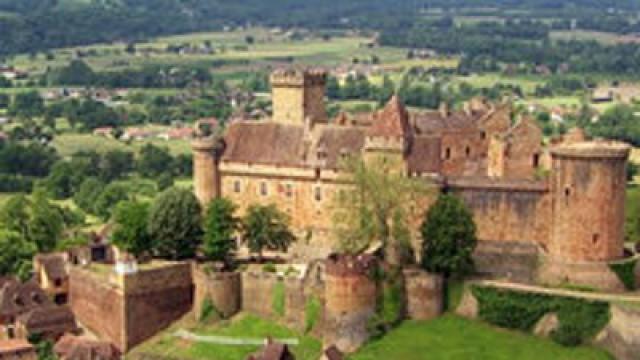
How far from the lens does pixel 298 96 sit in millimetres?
80812

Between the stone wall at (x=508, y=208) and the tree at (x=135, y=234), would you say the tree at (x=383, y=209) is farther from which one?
the tree at (x=135, y=234)

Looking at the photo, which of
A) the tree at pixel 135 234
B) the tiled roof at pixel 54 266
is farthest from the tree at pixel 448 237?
the tiled roof at pixel 54 266

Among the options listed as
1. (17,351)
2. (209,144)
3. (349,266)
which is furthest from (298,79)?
(17,351)

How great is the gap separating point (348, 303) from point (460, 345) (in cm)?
605

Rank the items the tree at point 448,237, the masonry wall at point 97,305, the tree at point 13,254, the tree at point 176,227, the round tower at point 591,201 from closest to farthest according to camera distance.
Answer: the round tower at point 591,201, the tree at point 448,237, the masonry wall at point 97,305, the tree at point 176,227, the tree at point 13,254

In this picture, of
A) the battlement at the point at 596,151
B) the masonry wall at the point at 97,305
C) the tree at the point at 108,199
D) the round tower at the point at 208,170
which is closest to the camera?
the battlement at the point at 596,151

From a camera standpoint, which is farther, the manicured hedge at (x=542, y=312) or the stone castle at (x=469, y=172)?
the stone castle at (x=469, y=172)

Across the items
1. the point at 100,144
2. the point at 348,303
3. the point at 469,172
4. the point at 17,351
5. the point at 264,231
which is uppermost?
the point at 469,172

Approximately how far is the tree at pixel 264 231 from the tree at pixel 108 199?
38778 millimetres

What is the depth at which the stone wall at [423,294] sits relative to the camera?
216ft

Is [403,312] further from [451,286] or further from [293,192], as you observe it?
[293,192]

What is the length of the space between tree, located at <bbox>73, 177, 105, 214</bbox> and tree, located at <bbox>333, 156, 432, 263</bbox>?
166 feet

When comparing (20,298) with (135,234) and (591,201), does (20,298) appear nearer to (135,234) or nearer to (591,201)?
(135,234)

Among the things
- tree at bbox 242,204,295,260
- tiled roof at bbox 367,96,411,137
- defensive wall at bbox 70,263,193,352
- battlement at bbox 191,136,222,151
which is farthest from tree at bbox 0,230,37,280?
tiled roof at bbox 367,96,411,137
